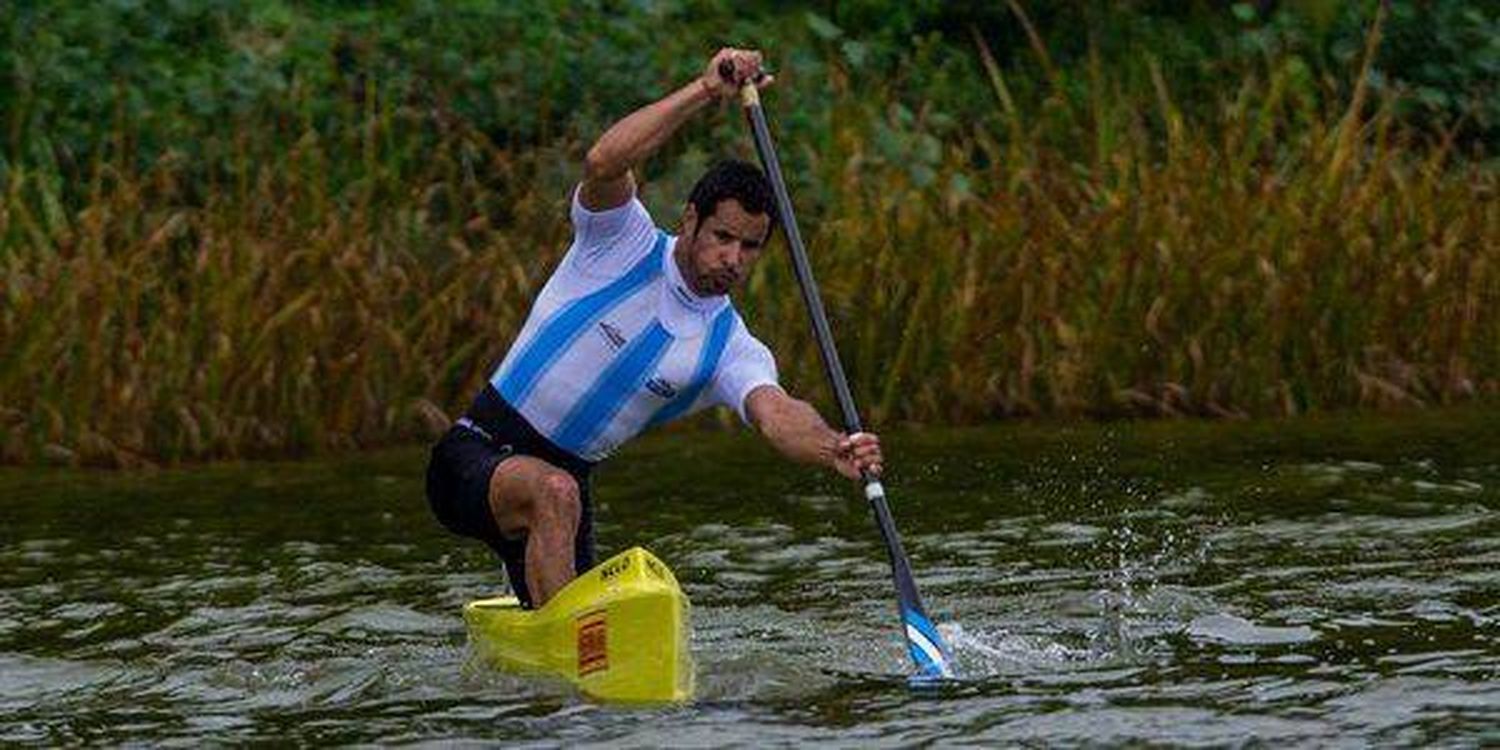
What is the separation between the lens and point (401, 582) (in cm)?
1417

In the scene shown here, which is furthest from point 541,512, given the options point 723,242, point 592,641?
point 723,242

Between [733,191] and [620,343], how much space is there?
0.63 m

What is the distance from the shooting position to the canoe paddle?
11.5 meters

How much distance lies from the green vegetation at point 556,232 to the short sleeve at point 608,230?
5.74 meters

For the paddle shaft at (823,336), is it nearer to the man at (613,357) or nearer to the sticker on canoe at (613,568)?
the man at (613,357)

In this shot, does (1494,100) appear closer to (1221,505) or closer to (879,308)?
(879,308)

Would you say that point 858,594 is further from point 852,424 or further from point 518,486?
point 518,486

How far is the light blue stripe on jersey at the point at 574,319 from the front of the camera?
1146 cm

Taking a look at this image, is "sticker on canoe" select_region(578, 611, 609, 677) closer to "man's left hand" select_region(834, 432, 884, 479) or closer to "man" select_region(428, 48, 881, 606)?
"man" select_region(428, 48, 881, 606)

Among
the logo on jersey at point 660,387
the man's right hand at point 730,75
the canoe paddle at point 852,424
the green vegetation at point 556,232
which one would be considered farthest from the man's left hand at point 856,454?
the green vegetation at point 556,232

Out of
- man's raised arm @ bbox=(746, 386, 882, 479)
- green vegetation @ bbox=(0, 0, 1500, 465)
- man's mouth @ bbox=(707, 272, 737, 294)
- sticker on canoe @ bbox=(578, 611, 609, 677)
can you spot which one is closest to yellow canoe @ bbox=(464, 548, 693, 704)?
sticker on canoe @ bbox=(578, 611, 609, 677)

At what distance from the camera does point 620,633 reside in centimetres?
1089

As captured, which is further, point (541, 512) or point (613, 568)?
point (541, 512)

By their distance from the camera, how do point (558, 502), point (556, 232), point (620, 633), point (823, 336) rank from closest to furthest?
point (620, 633), point (558, 502), point (823, 336), point (556, 232)
